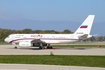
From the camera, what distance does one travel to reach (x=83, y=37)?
4325cm

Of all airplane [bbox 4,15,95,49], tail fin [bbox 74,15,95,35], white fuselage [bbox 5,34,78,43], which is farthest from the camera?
tail fin [bbox 74,15,95,35]

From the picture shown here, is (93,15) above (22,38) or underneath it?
above

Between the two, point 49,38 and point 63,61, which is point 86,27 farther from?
point 63,61

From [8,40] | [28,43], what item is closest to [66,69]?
[28,43]

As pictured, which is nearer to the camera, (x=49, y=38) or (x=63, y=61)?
(x=63, y=61)

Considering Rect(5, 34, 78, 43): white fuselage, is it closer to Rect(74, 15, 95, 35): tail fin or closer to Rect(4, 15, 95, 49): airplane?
Rect(4, 15, 95, 49): airplane

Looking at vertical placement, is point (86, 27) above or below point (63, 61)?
above

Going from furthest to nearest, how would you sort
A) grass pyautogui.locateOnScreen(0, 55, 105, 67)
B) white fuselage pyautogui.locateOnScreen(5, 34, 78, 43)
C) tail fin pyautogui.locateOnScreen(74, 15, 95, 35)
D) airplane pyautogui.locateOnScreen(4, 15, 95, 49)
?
tail fin pyautogui.locateOnScreen(74, 15, 95, 35) → white fuselage pyautogui.locateOnScreen(5, 34, 78, 43) → airplane pyautogui.locateOnScreen(4, 15, 95, 49) → grass pyautogui.locateOnScreen(0, 55, 105, 67)

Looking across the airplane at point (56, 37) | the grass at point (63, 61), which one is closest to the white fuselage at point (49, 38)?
the airplane at point (56, 37)

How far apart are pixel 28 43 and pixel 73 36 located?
8799 mm

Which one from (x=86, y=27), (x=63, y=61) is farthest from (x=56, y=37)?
(x=63, y=61)

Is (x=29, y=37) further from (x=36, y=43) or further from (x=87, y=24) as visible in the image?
(x=87, y=24)

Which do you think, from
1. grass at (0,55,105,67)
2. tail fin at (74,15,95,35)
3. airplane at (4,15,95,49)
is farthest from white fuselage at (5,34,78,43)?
grass at (0,55,105,67)

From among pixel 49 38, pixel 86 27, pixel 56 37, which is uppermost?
pixel 86 27
